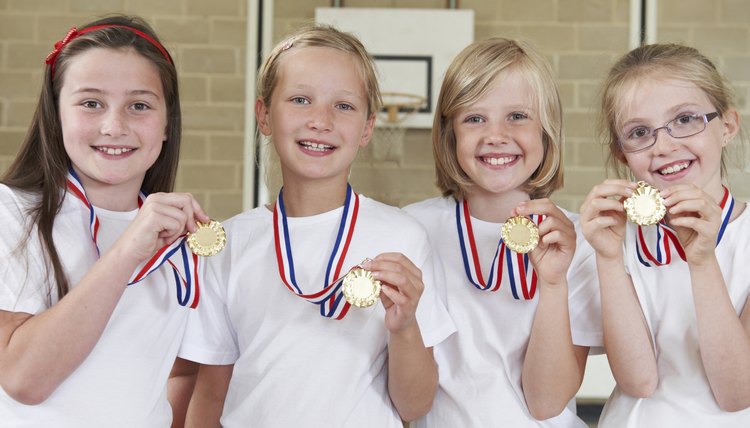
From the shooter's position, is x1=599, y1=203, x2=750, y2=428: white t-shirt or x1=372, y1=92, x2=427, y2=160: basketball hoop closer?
x1=599, y1=203, x2=750, y2=428: white t-shirt

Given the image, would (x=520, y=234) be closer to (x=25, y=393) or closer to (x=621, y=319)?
(x=621, y=319)

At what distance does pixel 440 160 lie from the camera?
2197 mm

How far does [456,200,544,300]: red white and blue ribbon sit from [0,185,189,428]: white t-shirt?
2.36 ft

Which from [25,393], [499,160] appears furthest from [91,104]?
[499,160]

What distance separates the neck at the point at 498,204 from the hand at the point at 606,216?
1.14 ft

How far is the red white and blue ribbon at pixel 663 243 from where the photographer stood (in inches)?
71.6

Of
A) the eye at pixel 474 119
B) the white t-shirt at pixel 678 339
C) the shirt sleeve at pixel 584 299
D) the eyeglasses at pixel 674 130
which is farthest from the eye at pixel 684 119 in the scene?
the eye at pixel 474 119

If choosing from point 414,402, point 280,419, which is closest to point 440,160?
point 414,402

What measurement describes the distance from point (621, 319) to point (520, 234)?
11.8 inches

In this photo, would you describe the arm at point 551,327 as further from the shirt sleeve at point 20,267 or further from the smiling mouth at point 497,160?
the shirt sleeve at point 20,267

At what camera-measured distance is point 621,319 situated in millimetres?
1791

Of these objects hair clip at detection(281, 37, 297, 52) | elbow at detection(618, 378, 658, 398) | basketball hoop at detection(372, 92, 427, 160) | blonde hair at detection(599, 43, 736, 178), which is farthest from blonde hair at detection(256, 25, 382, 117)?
basketball hoop at detection(372, 92, 427, 160)

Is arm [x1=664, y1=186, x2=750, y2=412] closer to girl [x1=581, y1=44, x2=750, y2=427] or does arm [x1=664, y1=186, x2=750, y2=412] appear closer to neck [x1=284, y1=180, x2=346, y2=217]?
girl [x1=581, y1=44, x2=750, y2=427]

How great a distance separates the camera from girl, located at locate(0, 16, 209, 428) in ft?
5.24
